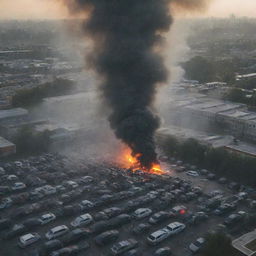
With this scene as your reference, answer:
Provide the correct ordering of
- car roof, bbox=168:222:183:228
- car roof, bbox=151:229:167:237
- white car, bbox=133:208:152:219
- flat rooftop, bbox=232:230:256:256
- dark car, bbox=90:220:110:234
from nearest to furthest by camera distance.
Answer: flat rooftop, bbox=232:230:256:256
car roof, bbox=151:229:167:237
dark car, bbox=90:220:110:234
car roof, bbox=168:222:183:228
white car, bbox=133:208:152:219

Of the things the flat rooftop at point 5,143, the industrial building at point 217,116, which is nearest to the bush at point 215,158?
the industrial building at point 217,116

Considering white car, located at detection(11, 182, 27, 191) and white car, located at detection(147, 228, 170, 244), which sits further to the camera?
white car, located at detection(11, 182, 27, 191)

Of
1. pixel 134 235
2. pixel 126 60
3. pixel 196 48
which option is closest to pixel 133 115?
pixel 126 60

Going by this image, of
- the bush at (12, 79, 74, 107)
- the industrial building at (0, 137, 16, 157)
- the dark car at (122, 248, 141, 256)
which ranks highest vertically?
the bush at (12, 79, 74, 107)

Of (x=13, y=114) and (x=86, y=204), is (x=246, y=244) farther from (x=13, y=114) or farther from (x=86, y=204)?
(x=13, y=114)

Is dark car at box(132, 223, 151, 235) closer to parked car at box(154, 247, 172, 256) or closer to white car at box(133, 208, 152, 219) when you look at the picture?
white car at box(133, 208, 152, 219)

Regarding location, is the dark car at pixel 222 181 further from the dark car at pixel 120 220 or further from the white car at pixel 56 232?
the white car at pixel 56 232

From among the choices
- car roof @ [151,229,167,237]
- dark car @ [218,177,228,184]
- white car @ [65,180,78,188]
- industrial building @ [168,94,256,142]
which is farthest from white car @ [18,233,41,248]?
industrial building @ [168,94,256,142]

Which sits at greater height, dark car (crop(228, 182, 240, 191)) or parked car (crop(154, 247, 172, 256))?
dark car (crop(228, 182, 240, 191))
